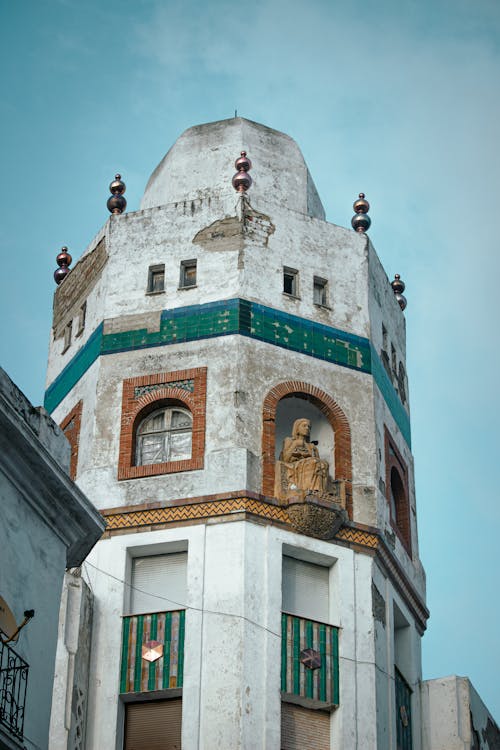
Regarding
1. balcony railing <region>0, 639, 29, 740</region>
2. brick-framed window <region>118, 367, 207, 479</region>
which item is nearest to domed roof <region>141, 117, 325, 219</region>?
brick-framed window <region>118, 367, 207, 479</region>

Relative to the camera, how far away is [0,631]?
22312mm

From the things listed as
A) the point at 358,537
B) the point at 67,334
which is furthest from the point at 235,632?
the point at 67,334

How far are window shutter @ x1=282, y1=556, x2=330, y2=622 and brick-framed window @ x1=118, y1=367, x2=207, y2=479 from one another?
2855mm

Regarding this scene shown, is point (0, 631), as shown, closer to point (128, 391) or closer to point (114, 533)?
point (114, 533)

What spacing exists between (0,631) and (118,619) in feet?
30.7

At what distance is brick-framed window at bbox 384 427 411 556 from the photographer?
3553 cm

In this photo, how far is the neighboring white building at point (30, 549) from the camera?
Answer: 891 inches

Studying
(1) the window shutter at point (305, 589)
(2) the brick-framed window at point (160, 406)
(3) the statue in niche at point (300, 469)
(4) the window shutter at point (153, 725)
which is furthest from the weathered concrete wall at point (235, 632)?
(2) the brick-framed window at point (160, 406)

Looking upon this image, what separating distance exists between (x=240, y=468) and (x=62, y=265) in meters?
9.07

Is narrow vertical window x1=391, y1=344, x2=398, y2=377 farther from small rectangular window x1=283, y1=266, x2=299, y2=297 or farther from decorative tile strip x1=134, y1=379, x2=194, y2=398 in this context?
decorative tile strip x1=134, y1=379, x2=194, y2=398

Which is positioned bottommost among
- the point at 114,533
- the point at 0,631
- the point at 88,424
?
the point at 0,631

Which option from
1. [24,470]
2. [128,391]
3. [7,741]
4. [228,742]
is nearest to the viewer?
[7,741]

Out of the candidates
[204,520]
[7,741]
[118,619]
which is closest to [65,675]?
[118,619]

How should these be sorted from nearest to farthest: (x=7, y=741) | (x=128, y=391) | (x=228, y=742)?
(x=7, y=741) → (x=228, y=742) → (x=128, y=391)
